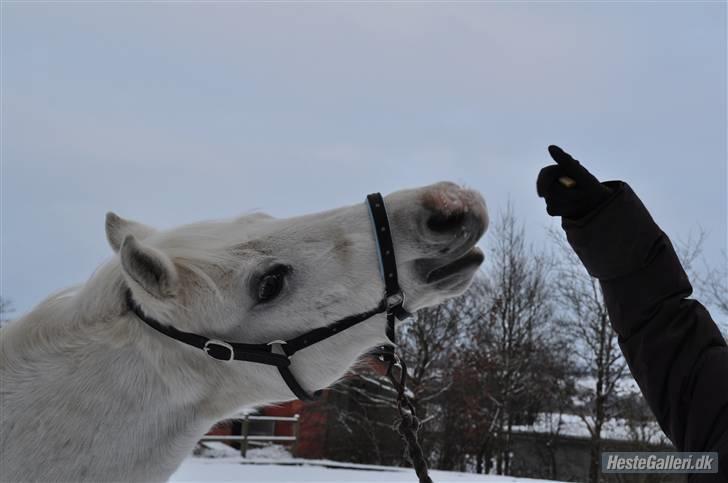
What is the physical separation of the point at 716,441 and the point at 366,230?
1.17 meters

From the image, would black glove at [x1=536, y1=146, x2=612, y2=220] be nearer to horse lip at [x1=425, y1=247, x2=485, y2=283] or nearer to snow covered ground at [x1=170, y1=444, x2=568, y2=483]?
horse lip at [x1=425, y1=247, x2=485, y2=283]

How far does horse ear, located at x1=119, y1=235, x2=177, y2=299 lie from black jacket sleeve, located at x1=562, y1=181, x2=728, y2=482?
125cm

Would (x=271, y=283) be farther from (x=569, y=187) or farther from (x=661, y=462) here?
(x=661, y=462)

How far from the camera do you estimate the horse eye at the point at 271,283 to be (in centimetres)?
201

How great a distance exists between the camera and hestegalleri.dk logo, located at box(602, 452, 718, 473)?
1662 millimetres

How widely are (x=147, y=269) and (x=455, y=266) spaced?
983mm

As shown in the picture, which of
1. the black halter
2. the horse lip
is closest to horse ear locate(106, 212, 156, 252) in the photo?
the black halter

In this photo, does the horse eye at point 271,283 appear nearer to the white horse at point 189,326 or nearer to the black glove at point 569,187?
the white horse at point 189,326

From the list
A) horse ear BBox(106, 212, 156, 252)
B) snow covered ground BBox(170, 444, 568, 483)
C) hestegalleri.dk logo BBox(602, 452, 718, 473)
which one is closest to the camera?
hestegalleri.dk logo BBox(602, 452, 718, 473)

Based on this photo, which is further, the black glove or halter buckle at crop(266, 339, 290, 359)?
halter buckle at crop(266, 339, 290, 359)

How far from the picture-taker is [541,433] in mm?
25250

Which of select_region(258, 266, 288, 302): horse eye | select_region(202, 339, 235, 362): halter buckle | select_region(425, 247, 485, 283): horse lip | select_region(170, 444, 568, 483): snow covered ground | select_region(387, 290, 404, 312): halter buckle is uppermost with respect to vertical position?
select_region(425, 247, 485, 283): horse lip

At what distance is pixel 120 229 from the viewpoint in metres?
2.56

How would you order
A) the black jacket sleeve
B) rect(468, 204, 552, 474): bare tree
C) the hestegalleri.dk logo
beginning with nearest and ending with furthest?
1. the hestegalleri.dk logo
2. the black jacket sleeve
3. rect(468, 204, 552, 474): bare tree
